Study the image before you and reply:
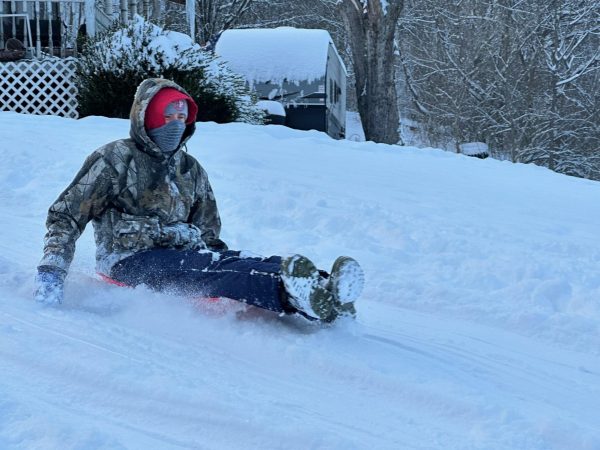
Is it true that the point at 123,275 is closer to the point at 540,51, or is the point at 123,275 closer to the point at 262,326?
the point at 262,326

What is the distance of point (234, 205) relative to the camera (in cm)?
582

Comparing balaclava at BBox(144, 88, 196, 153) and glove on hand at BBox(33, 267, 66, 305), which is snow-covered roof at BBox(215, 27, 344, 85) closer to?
balaclava at BBox(144, 88, 196, 153)

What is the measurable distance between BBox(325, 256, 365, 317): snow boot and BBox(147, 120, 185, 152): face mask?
1.06 metres

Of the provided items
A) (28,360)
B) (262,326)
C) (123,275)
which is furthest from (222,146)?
(28,360)

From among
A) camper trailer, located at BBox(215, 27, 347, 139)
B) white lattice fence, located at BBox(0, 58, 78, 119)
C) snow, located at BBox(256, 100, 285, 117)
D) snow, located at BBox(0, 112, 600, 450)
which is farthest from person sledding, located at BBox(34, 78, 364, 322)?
camper trailer, located at BBox(215, 27, 347, 139)

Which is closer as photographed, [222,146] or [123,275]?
[123,275]

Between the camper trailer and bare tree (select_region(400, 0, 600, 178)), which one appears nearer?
the camper trailer

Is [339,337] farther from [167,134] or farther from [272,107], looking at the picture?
[272,107]

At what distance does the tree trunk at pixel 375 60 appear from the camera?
36.5ft

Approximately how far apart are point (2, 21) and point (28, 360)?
10.3 m

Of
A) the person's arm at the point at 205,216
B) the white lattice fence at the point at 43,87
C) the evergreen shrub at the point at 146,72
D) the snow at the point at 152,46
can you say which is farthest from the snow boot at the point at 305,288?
the white lattice fence at the point at 43,87

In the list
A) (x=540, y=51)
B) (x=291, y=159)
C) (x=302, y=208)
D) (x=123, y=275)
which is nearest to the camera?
(x=123, y=275)

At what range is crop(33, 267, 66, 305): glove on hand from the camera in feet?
10.9

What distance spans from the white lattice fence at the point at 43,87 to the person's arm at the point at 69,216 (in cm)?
694
